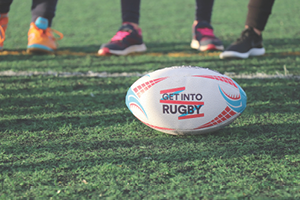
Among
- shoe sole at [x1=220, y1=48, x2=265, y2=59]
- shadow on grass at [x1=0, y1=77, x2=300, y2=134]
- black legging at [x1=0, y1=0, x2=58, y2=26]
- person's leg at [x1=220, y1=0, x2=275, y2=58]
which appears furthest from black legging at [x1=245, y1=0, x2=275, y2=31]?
black legging at [x1=0, y1=0, x2=58, y2=26]

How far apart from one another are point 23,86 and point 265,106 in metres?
2.00

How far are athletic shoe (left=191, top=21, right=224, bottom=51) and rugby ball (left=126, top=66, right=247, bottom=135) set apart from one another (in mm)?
2169

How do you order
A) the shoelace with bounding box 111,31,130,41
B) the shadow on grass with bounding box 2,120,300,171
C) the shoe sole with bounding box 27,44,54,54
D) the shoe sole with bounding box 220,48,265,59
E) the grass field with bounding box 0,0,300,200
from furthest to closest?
the shoelace with bounding box 111,31,130,41, the shoe sole with bounding box 27,44,54,54, the shoe sole with bounding box 220,48,265,59, the shadow on grass with bounding box 2,120,300,171, the grass field with bounding box 0,0,300,200

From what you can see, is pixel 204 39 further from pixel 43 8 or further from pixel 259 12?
pixel 43 8

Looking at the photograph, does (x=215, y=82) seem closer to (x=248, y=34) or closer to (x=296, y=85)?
(x=296, y=85)

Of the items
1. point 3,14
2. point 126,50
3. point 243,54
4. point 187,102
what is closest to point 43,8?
point 3,14

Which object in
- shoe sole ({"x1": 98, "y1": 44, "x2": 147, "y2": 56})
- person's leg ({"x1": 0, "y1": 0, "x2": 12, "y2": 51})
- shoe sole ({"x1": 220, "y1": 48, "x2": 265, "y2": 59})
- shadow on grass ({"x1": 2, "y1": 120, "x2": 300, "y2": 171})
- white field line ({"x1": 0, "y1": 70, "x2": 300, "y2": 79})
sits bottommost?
shadow on grass ({"x1": 2, "y1": 120, "x2": 300, "y2": 171})

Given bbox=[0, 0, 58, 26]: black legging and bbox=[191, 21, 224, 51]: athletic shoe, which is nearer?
bbox=[0, 0, 58, 26]: black legging

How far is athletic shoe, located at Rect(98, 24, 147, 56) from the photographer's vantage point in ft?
12.9

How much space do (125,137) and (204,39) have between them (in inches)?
99.6

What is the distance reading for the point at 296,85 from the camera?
2.86 meters

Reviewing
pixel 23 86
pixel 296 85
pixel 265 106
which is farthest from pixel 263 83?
pixel 23 86

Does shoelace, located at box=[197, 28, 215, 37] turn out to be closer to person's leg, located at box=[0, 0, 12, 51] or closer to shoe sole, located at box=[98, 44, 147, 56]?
shoe sole, located at box=[98, 44, 147, 56]

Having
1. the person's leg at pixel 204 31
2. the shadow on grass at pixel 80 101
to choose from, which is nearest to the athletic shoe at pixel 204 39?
the person's leg at pixel 204 31
